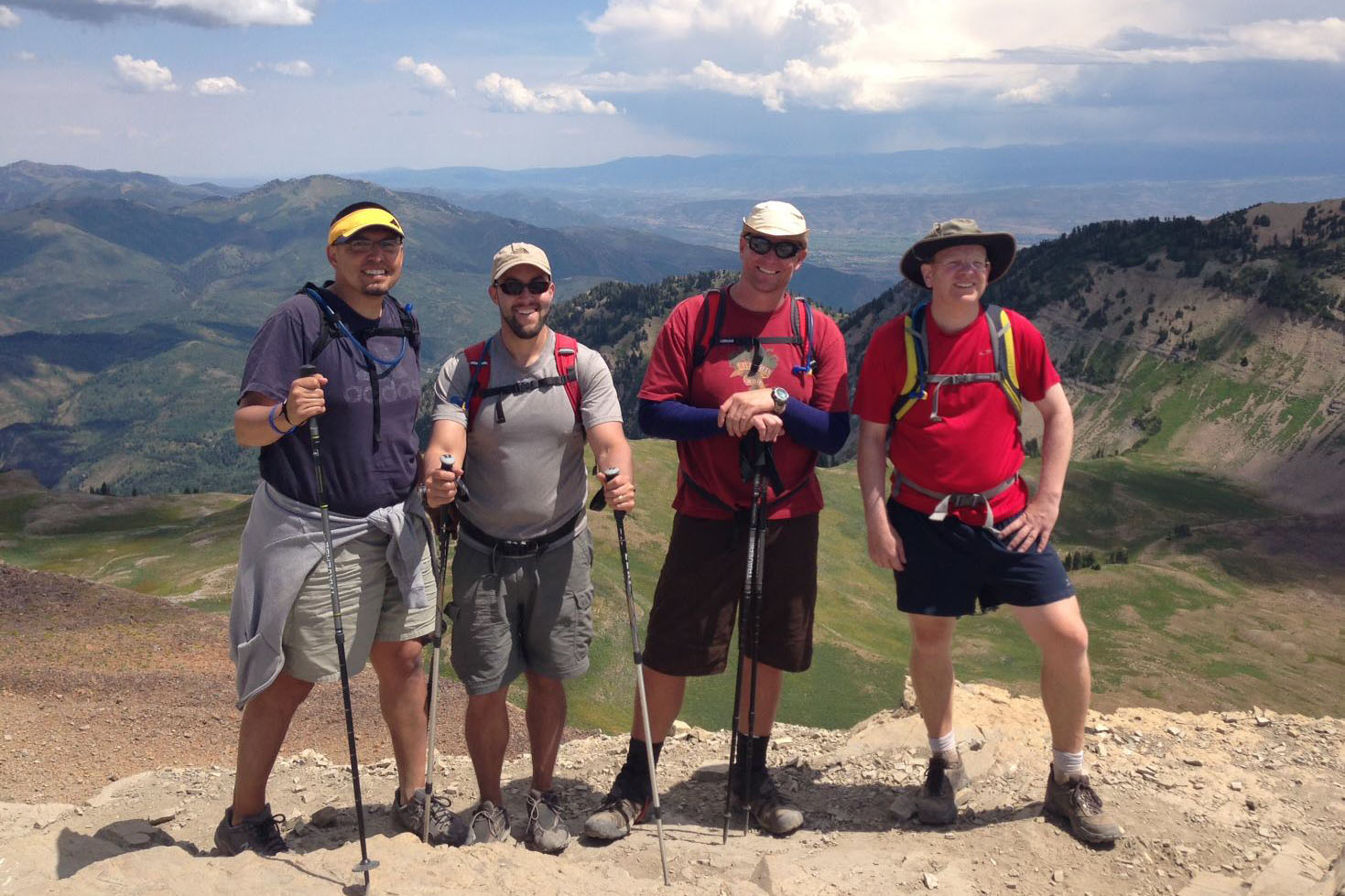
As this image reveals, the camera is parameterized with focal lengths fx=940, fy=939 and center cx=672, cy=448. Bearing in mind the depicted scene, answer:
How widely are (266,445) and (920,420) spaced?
520 centimetres

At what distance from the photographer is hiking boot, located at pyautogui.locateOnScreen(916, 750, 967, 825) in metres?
8.61

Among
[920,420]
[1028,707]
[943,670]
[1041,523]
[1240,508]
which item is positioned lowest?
[1240,508]

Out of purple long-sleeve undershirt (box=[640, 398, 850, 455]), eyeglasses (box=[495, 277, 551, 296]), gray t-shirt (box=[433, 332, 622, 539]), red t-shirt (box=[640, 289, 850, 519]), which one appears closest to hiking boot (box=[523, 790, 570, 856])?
gray t-shirt (box=[433, 332, 622, 539])

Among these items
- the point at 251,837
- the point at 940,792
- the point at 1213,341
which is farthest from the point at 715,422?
the point at 1213,341

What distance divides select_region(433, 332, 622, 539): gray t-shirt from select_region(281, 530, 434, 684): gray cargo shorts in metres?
0.83

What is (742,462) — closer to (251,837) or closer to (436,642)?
(436,642)

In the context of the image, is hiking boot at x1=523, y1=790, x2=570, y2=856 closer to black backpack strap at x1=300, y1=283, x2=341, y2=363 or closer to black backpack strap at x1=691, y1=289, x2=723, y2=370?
black backpack strap at x1=691, y1=289, x2=723, y2=370

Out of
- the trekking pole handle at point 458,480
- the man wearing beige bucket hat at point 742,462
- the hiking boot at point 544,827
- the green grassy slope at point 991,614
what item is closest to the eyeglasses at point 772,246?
the man wearing beige bucket hat at point 742,462

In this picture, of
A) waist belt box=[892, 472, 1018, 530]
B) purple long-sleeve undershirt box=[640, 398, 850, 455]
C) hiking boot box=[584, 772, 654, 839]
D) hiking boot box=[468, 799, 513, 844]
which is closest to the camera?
waist belt box=[892, 472, 1018, 530]

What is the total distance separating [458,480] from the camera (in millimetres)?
7570

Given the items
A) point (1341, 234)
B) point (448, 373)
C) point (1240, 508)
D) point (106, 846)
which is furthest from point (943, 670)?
point (1341, 234)

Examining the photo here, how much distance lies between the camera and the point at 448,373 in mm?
7609

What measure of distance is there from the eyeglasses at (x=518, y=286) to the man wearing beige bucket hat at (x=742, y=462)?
3.76 feet

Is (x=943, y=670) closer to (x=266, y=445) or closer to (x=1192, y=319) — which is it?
(x=266, y=445)
